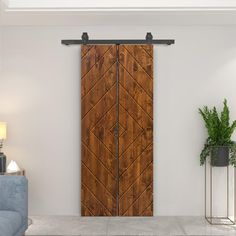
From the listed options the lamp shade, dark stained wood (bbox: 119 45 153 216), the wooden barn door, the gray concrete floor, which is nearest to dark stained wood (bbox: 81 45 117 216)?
the wooden barn door

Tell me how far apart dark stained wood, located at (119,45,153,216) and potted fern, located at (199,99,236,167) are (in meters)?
0.75

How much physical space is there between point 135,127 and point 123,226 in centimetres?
128

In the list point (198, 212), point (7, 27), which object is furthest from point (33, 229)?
point (7, 27)

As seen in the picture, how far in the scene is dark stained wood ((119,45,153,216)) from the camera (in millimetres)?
6289

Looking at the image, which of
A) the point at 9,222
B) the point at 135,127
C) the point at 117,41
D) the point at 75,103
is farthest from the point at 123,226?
the point at 117,41

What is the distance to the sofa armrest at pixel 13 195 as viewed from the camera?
480 cm

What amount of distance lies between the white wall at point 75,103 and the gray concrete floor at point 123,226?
30 centimetres

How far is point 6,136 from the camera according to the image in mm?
6441

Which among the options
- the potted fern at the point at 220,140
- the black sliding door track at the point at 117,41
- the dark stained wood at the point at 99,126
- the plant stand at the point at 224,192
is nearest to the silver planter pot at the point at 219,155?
the potted fern at the point at 220,140

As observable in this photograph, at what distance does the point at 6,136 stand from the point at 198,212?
2.77 m

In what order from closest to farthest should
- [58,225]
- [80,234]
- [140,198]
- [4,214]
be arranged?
[4,214] < [80,234] < [58,225] < [140,198]

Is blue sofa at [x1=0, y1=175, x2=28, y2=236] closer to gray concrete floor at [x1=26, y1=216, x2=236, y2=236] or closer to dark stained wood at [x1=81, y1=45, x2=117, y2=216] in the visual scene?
gray concrete floor at [x1=26, y1=216, x2=236, y2=236]

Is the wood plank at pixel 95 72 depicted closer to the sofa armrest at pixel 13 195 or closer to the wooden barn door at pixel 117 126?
the wooden barn door at pixel 117 126

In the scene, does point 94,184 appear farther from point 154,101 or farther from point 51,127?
point 154,101
